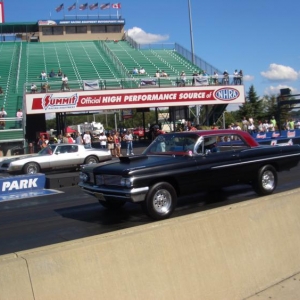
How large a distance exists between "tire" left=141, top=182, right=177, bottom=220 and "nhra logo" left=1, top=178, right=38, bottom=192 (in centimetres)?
640

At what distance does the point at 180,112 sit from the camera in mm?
35562

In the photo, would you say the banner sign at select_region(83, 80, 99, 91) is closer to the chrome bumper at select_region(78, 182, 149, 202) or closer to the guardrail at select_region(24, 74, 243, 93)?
the guardrail at select_region(24, 74, 243, 93)

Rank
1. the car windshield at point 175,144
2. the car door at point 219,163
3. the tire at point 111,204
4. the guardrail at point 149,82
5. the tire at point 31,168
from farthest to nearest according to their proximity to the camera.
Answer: the guardrail at point 149,82 → the tire at point 31,168 → the tire at point 111,204 → the car windshield at point 175,144 → the car door at point 219,163

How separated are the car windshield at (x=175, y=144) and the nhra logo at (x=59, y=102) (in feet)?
60.4

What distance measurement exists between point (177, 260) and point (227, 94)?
2717cm

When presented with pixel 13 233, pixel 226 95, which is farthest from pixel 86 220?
pixel 226 95

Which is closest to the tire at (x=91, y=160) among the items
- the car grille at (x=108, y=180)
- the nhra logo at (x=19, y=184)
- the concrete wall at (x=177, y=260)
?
the nhra logo at (x=19, y=184)

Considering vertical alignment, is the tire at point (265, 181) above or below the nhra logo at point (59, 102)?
below

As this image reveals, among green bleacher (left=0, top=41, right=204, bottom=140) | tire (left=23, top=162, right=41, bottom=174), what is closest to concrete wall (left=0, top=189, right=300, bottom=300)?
tire (left=23, top=162, right=41, bottom=174)

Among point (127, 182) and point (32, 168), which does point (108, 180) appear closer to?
point (127, 182)

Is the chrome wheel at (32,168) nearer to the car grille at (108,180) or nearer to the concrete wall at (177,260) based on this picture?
the car grille at (108,180)

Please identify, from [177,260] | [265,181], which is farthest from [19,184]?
[177,260]

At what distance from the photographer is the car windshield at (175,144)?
8797 mm

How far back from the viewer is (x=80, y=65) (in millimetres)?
42781
